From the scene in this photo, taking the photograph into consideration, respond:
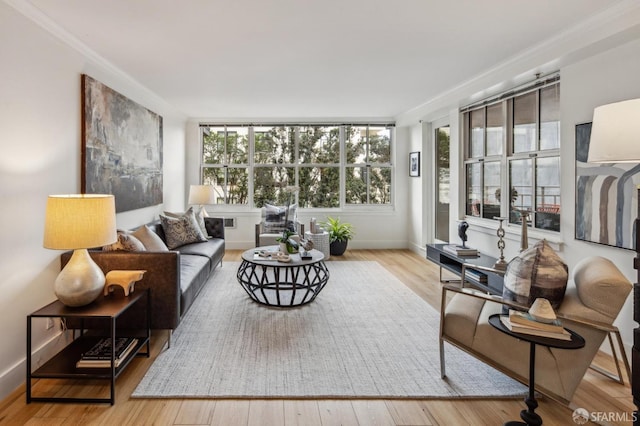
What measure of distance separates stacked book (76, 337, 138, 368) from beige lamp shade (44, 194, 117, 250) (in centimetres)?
67

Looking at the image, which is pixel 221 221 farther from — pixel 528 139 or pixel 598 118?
pixel 598 118

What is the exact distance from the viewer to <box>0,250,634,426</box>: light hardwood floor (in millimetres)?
2020

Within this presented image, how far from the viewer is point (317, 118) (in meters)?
6.95

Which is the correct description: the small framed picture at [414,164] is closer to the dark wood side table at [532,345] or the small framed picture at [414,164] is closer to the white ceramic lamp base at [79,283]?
the dark wood side table at [532,345]

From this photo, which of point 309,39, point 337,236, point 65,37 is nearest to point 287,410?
point 309,39

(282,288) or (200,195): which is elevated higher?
(200,195)

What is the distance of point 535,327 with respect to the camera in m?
1.83

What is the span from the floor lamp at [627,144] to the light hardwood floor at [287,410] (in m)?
0.51

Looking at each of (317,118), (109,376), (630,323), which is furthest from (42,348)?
(317,118)

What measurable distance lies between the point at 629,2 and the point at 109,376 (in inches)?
156

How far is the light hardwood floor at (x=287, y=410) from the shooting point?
2020mm

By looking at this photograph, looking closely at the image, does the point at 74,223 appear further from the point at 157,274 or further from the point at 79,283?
the point at 157,274

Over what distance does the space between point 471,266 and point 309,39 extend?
2.36 meters

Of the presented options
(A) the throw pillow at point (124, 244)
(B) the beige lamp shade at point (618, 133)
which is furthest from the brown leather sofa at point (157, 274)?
(B) the beige lamp shade at point (618, 133)
